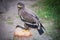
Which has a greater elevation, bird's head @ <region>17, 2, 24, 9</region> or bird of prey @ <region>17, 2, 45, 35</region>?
bird's head @ <region>17, 2, 24, 9</region>

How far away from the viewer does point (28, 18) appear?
1.86 m

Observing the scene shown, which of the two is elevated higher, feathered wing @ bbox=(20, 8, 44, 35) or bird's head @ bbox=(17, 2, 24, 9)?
bird's head @ bbox=(17, 2, 24, 9)

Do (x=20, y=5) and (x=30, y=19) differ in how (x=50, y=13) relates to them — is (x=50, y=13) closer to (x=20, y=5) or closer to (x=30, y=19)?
(x=30, y=19)

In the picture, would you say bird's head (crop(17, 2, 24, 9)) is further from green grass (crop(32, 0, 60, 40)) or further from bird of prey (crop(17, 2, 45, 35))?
green grass (crop(32, 0, 60, 40))

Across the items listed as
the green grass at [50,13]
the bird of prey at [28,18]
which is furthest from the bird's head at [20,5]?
the green grass at [50,13]

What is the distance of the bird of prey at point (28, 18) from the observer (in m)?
1.85

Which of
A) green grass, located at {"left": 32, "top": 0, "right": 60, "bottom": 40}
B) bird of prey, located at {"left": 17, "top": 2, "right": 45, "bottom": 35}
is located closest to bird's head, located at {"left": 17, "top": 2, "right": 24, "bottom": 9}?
bird of prey, located at {"left": 17, "top": 2, "right": 45, "bottom": 35}

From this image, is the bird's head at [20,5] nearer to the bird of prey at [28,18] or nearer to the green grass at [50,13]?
the bird of prey at [28,18]

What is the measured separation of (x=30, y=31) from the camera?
6.07 feet

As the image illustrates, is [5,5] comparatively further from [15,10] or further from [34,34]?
[34,34]

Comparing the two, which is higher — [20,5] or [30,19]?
[20,5]

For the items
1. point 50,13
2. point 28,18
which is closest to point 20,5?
point 28,18

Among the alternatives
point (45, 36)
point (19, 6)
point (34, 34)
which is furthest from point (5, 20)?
point (45, 36)

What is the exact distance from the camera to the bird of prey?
1849 mm
